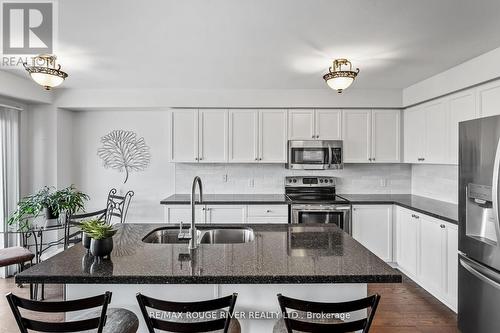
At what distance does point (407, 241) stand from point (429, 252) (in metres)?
0.46

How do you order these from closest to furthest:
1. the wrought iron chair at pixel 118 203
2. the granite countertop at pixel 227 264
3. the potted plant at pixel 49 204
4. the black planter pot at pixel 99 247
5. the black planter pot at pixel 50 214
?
1. the granite countertop at pixel 227 264
2. the black planter pot at pixel 99 247
3. the potted plant at pixel 49 204
4. the black planter pot at pixel 50 214
5. the wrought iron chair at pixel 118 203

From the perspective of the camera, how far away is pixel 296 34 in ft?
7.56

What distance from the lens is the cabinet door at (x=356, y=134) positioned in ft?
13.5

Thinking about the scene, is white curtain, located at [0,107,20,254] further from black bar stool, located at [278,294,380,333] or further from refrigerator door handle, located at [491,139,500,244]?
refrigerator door handle, located at [491,139,500,244]

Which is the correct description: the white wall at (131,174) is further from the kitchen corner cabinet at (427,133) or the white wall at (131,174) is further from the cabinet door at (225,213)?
the kitchen corner cabinet at (427,133)

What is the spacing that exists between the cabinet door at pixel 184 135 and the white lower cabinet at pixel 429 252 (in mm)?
2864

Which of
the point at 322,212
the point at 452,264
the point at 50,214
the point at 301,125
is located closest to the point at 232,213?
the point at 322,212

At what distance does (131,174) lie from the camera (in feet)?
14.7

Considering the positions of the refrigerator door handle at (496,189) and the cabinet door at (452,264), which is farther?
the cabinet door at (452,264)

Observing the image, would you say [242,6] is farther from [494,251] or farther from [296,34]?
[494,251]

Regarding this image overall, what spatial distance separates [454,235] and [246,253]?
2.12 meters

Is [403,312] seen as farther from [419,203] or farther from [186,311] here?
[186,311]

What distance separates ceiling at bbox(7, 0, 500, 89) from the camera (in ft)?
6.25

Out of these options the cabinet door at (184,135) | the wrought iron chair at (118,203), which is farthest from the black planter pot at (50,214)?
the cabinet door at (184,135)
